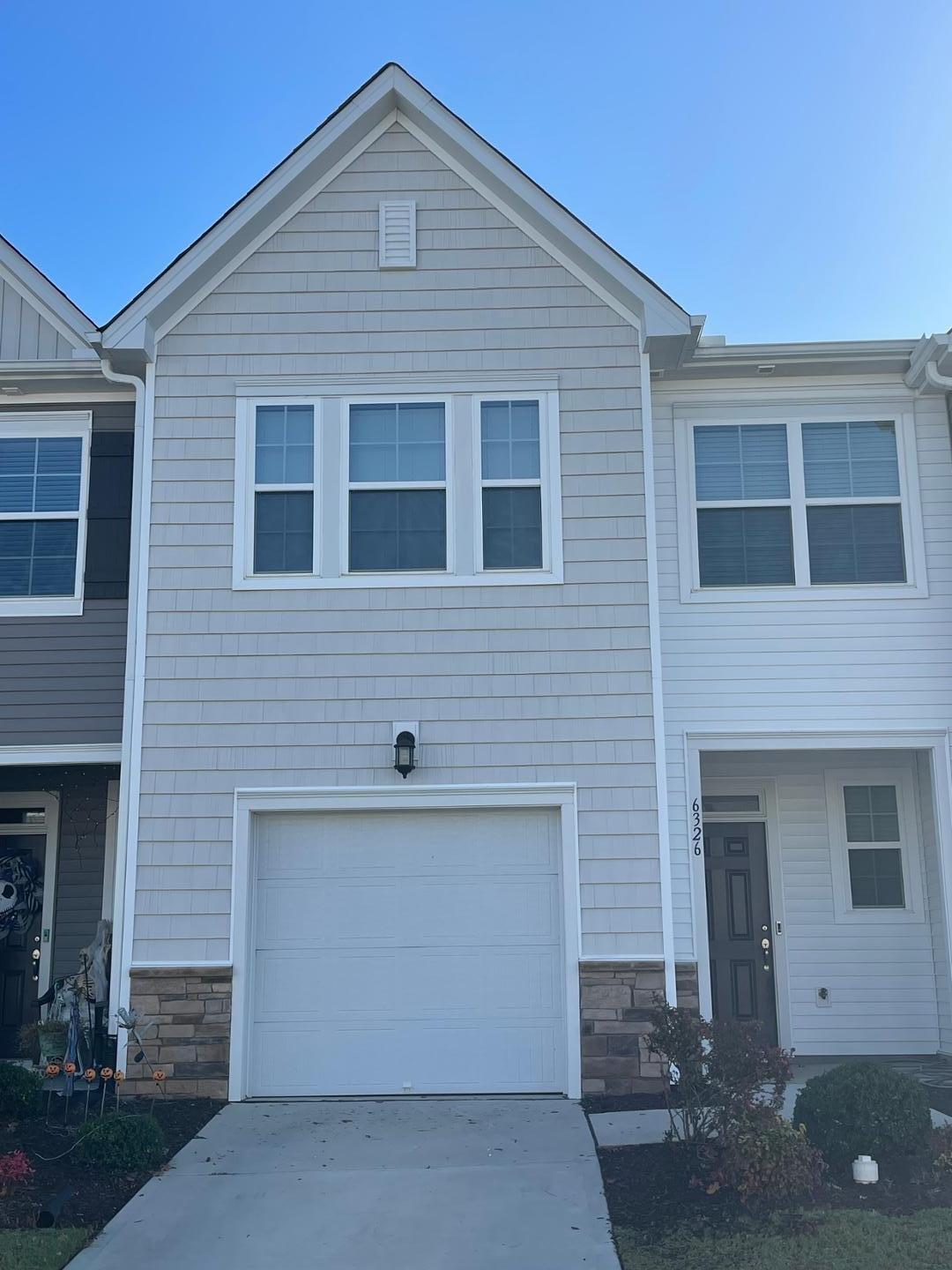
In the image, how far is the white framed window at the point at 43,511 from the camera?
9703 mm

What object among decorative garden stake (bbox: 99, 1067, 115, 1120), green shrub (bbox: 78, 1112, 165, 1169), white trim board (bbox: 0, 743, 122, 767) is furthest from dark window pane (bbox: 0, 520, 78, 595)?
green shrub (bbox: 78, 1112, 165, 1169)

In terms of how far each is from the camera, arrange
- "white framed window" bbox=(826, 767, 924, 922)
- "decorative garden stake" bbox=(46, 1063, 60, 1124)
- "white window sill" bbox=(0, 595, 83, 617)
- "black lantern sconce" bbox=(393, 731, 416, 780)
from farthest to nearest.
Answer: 1. "white framed window" bbox=(826, 767, 924, 922)
2. "white window sill" bbox=(0, 595, 83, 617)
3. "black lantern sconce" bbox=(393, 731, 416, 780)
4. "decorative garden stake" bbox=(46, 1063, 60, 1124)

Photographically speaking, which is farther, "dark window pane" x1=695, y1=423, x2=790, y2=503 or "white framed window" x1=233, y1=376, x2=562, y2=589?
"dark window pane" x1=695, y1=423, x2=790, y2=503

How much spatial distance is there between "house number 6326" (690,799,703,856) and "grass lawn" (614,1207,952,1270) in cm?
368

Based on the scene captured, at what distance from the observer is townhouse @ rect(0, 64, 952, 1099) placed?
8594 mm

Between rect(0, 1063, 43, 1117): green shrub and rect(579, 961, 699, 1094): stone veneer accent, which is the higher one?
rect(579, 961, 699, 1094): stone veneer accent

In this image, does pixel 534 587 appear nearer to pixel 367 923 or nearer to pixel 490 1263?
pixel 367 923

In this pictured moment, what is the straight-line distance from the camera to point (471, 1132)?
7.56m

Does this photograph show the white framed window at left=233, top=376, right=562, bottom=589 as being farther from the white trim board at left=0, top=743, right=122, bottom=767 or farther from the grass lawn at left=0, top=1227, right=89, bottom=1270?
the grass lawn at left=0, top=1227, right=89, bottom=1270

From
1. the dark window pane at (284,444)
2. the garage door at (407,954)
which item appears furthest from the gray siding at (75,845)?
the dark window pane at (284,444)

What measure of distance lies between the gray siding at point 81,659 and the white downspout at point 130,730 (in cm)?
23

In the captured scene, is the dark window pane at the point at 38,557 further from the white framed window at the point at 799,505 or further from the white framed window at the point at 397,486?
the white framed window at the point at 799,505

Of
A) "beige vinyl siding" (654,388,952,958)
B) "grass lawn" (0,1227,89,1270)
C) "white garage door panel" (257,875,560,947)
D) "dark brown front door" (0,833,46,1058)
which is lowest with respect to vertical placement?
"grass lawn" (0,1227,89,1270)

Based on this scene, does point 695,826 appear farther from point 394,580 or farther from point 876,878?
point 394,580
